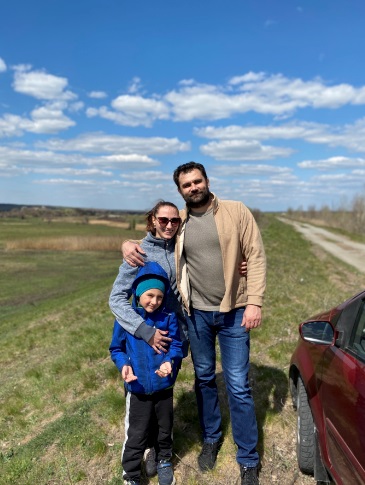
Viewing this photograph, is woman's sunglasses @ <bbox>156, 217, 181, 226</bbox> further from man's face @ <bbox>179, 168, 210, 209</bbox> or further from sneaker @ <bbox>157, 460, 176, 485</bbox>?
sneaker @ <bbox>157, 460, 176, 485</bbox>

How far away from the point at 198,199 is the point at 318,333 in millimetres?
1277

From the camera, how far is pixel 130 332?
274 centimetres

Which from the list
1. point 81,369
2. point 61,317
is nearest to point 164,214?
point 81,369

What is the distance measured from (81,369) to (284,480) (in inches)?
130

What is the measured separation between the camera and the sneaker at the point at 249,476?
113 inches

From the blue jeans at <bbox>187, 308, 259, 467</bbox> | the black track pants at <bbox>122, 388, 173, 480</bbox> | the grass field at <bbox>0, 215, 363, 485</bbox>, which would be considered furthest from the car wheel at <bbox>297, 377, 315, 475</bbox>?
the black track pants at <bbox>122, 388, 173, 480</bbox>

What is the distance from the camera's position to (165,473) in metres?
2.98

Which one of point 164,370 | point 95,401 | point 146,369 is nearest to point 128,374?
point 146,369

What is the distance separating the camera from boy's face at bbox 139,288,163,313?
272 cm

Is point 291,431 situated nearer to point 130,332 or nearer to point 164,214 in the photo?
point 130,332

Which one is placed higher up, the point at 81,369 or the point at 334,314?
the point at 334,314

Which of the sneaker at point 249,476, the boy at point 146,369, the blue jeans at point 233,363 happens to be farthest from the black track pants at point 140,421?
the sneaker at point 249,476

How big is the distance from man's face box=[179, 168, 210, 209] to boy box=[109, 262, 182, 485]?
→ 1.73 ft

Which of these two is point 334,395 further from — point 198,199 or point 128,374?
point 198,199
